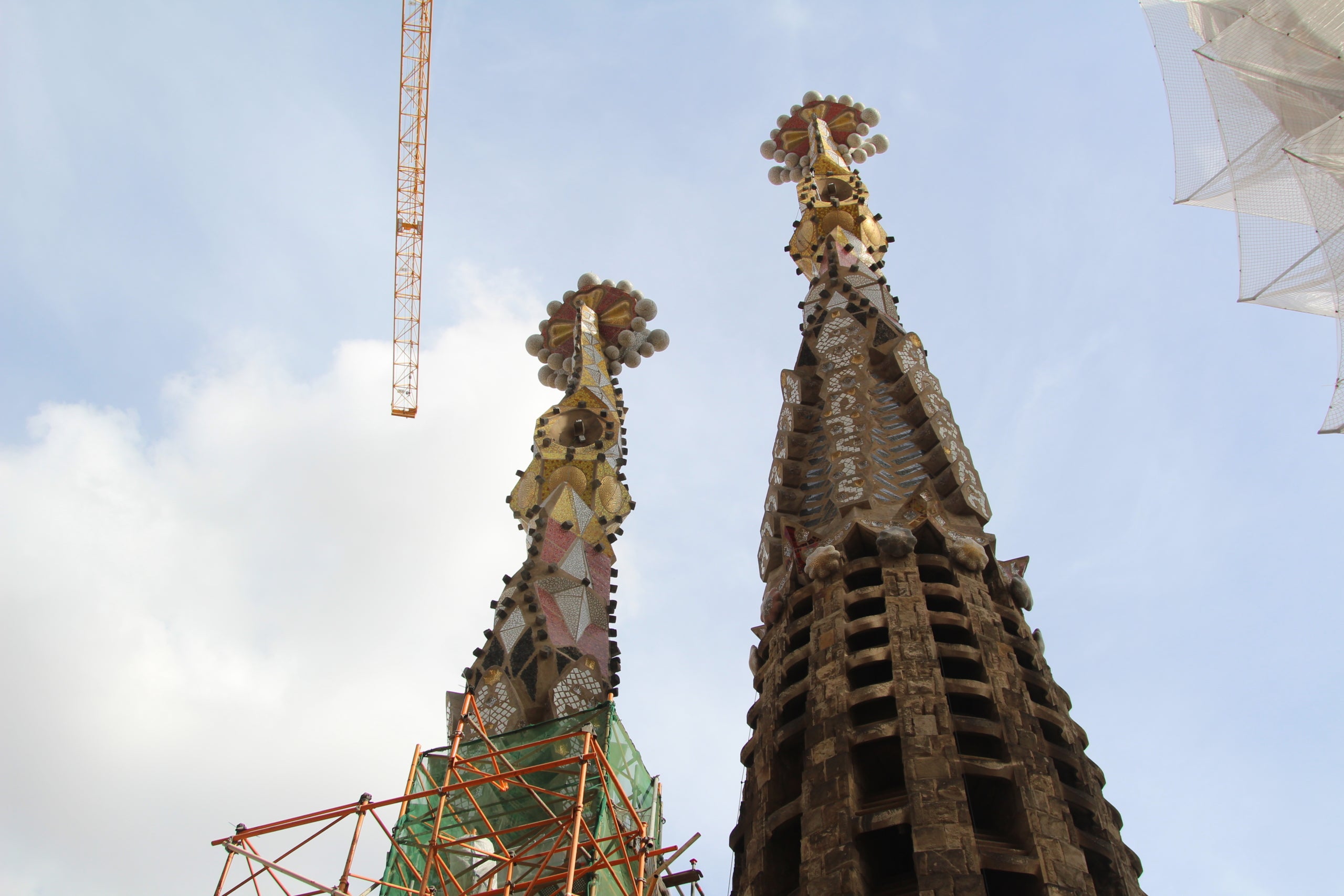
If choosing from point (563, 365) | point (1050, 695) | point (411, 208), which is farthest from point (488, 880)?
point (411, 208)

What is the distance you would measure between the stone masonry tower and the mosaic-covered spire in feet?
12.5

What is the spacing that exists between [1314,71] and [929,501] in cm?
1034

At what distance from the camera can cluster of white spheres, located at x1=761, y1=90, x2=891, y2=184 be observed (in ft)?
159

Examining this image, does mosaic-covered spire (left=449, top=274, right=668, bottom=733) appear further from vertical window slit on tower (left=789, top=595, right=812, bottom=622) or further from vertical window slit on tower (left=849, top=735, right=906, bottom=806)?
vertical window slit on tower (left=849, top=735, right=906, bottom=806)

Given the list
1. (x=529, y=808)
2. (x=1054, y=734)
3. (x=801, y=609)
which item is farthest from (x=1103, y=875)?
(x=529, y=808)

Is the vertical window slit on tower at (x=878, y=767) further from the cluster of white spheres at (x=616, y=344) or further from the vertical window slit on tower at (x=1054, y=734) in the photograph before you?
the cluster of white spheres at (x=616, y=344)

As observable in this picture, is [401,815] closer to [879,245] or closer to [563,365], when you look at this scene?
[563,365]

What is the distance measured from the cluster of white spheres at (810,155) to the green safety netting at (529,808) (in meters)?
26.6

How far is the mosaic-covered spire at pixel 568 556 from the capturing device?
2852 cm

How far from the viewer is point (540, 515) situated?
3228 centimetres

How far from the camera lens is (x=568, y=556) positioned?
31.6 meters

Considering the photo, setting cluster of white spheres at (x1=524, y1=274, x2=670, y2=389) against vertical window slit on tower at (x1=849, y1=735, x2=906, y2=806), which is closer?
vertical window slit on tower at (x1=849, y1=735, x2=906, y2=806)

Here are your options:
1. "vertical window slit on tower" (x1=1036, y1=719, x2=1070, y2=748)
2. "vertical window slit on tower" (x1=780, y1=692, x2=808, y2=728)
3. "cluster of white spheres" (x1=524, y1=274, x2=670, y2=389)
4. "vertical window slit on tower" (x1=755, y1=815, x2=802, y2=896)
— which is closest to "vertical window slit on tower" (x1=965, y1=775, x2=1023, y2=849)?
"vertical window slit on tower" (x1=1036, y1=719, x2=1070, y2=748)

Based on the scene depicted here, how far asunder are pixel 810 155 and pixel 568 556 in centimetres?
2140
